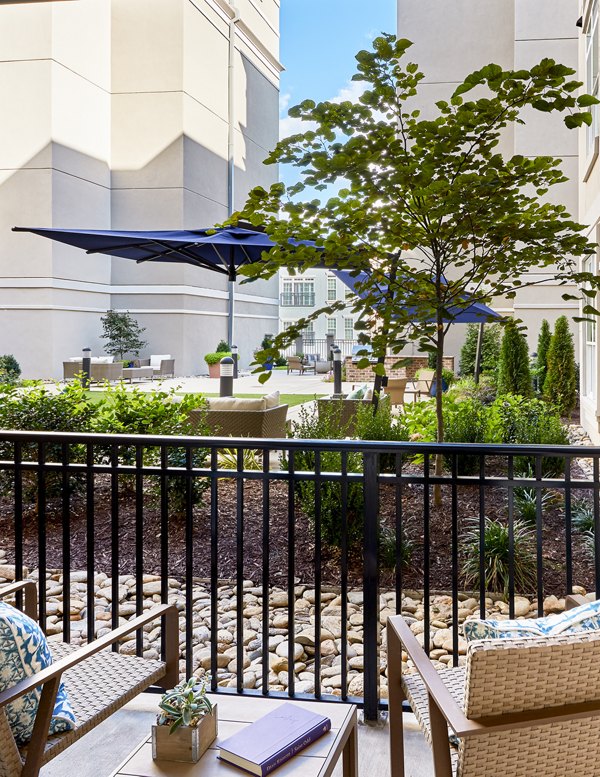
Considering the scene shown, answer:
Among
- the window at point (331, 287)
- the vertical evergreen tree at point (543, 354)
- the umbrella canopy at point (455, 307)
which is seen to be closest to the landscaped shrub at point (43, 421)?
the umbrella canopy at point (455, 307)

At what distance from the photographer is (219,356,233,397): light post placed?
33.8 feet

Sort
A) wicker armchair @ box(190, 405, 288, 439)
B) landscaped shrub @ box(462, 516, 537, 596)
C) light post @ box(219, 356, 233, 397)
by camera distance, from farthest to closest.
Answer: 1. light post @ box(219, 356, 233, 397)
2. wicker armchair @ box(190, 405, 288, 439)
3. landscaped shrub @ box(462, 516, 537, 596)

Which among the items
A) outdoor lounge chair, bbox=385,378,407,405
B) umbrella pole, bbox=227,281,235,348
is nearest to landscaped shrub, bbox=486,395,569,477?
outdoor lounge chair, bbox=385,378,407,405

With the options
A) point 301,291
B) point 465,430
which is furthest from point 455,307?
point 301,291

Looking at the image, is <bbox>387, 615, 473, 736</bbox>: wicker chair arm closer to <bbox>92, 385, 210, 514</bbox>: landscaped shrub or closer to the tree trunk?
the tree trunk

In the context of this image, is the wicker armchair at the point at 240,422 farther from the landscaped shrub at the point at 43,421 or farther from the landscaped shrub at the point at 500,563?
the landscaped shrub at the point at 500,563

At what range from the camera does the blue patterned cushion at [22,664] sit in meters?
1.81

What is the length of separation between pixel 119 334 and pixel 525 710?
28.3 metres

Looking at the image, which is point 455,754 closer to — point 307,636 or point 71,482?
point 307,636

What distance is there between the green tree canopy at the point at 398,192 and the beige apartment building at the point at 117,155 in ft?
77.6

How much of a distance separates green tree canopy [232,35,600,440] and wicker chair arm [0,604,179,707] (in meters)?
1.78

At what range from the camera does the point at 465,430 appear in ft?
23.1

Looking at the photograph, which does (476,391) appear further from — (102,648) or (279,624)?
(102,648)

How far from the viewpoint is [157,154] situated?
29.4 meters
